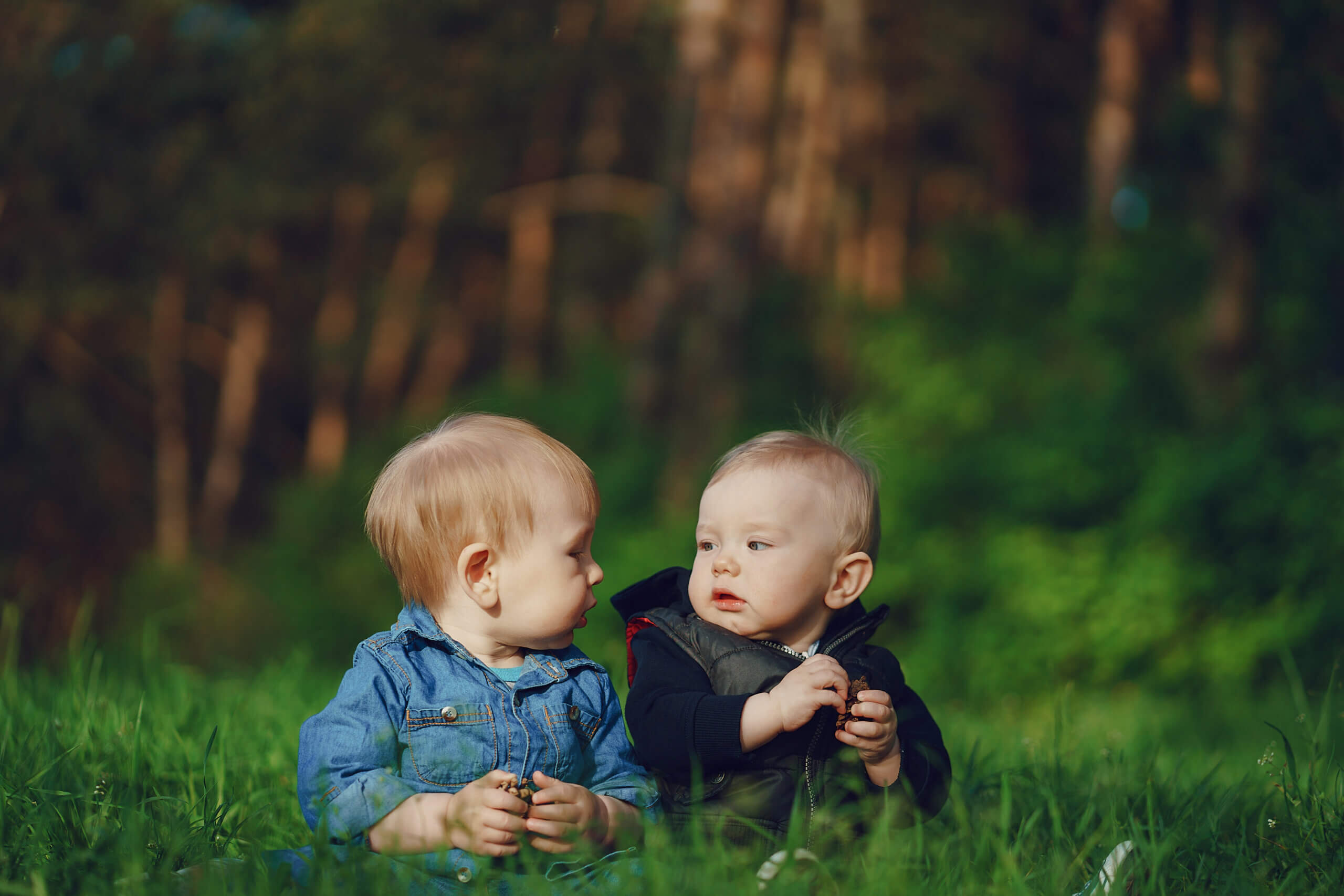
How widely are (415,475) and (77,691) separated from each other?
5.65 feet

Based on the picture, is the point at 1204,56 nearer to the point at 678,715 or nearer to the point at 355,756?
the point at 678,715

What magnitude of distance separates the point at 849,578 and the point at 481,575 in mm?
751

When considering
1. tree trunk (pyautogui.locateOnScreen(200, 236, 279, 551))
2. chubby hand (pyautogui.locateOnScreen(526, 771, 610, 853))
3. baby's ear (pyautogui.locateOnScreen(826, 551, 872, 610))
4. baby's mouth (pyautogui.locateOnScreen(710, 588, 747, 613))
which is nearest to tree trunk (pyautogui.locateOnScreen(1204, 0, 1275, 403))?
baby's ear (pyautogui.locateOnScreen(826, 551, 872, 610))

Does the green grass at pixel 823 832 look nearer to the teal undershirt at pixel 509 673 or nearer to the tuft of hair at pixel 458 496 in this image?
the teal undershirt at pixel 509 673

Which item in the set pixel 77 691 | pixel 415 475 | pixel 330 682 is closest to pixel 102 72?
pixel 330 682

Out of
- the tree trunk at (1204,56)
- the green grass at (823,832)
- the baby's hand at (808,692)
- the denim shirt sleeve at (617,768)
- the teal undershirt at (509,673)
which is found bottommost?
the green grass at (823,832)

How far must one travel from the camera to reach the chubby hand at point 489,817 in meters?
2.15

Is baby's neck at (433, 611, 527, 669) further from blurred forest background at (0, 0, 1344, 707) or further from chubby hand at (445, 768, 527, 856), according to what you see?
blurred forest background at (0, 0, 1344, 707)

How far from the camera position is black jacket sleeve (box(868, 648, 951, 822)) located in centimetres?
244

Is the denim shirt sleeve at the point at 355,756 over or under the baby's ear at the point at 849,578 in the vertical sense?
under

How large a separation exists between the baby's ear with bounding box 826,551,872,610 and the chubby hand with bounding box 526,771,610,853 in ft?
2.11

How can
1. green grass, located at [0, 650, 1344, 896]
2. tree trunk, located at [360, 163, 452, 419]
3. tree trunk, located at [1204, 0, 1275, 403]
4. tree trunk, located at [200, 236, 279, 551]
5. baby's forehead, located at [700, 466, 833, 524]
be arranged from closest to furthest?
green grass, located at [0, 650, 1344, 896]
baby's forehead, located at [700, 466, 833, 524]
tree trunk, located at [1204, 0, 1275, 403]
tree trunk, located at [200, 236, 279, 551]
tree trunk, located at [360, 163, 452, 419]

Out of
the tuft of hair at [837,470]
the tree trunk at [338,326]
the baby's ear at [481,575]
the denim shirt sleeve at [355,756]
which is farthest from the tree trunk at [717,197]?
the tree trunk at [338,326]

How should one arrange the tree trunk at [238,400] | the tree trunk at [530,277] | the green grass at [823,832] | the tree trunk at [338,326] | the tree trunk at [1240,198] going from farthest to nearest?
the tree trunk at [338,326] → the tree trunk at [238,400] → the tree trunk at [530,277] → the tree trunk at [1240,198] → the green grass at [823,832]
